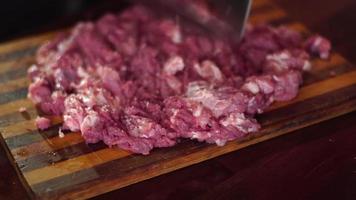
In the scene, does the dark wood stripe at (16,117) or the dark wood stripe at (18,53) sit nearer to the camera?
the dark wood stripe at (16,117)

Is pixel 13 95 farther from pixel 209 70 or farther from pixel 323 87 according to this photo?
pixel 323 87

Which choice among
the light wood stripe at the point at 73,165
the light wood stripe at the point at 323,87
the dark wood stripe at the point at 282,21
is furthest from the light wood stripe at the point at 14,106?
the dark wood stripe at the point at 282,21

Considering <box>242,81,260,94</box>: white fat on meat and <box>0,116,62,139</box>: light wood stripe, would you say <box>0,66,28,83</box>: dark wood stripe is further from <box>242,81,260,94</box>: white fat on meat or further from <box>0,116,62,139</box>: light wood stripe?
<box>242,81,260,94</box>: white fat on meat

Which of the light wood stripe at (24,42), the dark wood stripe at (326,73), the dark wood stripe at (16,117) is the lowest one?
the dark wood stripe at (16,117)

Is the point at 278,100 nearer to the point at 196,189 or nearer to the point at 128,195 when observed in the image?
the point at 196,189

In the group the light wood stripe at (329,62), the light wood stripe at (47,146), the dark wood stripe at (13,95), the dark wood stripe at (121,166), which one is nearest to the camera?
the dark wood stripe at (121,166)

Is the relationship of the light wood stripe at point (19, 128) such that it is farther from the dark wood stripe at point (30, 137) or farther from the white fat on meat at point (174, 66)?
the white fat on meat at point (174, 66)

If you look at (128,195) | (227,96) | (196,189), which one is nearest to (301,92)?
(227,96)

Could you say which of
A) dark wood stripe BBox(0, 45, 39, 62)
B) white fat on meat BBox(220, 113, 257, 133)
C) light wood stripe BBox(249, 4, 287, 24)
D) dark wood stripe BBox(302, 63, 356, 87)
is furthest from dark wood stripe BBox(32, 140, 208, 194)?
light wood stripe BBox(249, 4, 287, 24)
